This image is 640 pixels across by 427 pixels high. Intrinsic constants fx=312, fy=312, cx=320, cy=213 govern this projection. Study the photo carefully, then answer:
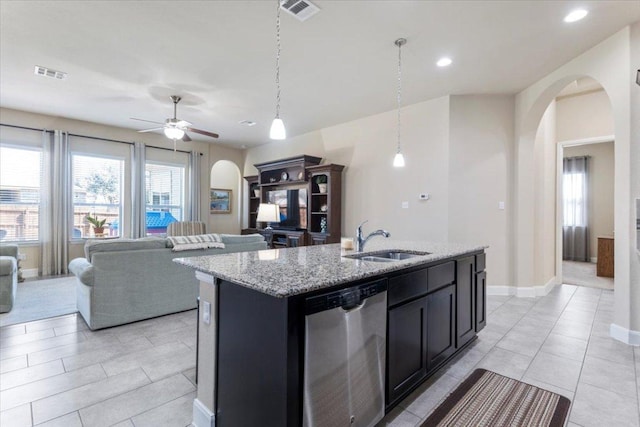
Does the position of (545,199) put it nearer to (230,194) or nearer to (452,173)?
(452,173)

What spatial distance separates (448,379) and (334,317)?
1422mm

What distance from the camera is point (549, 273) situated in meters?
4.92

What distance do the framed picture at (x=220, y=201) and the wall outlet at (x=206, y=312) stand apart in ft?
21.7

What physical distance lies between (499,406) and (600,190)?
7.65 m

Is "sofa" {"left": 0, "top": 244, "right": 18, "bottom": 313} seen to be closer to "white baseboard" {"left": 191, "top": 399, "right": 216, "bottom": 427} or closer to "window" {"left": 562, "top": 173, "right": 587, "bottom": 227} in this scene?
"white baseboard" {"left": 191, "top": 399, "right": 216, "bottom": 427}

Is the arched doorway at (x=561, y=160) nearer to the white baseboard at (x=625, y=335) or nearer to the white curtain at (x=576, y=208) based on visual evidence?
the white curtain at (x=576, y=208)

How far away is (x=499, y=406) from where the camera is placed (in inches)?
77.4

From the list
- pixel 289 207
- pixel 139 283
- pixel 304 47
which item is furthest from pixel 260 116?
pixel 139 283

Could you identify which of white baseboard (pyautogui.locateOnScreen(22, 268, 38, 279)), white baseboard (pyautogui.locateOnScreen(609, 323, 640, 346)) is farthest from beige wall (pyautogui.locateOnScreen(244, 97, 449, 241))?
white baseboard (pyautogui.locateOnScreen(22, 268, 38, 279))

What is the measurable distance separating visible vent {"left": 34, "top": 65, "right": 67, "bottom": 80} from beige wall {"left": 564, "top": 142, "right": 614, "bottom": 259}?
1009cm

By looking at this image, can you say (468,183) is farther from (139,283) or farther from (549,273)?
(139,283)

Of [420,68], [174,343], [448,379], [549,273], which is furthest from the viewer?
[549,273]

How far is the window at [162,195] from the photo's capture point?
7.04m

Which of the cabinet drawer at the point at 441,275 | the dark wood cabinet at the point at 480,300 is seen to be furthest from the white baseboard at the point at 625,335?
the cabinet drawer at the point at 441,275
